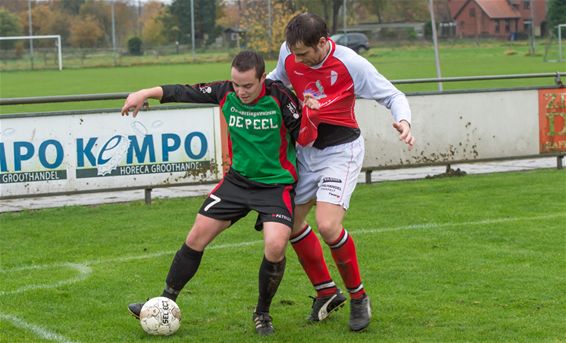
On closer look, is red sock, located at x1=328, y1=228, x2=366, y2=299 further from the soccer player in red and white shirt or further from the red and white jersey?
the red and white jersey

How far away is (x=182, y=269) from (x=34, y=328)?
3.26ft

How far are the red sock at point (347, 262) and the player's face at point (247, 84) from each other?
39.9 inches

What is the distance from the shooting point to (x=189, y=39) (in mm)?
45969

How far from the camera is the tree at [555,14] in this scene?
45.3m

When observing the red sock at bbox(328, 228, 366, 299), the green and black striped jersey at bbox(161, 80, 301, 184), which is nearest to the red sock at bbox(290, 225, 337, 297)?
the red sock at bbox(328, 228, 366, 299)

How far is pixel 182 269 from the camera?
5.90m

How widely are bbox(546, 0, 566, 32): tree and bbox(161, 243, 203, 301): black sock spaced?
4181cm

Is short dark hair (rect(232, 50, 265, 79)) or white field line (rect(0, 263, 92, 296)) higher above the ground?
short dark hair (rect(232, 50, 265, 79))

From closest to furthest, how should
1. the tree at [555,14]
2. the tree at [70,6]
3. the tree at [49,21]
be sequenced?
the tree at [555,14] → the tree at [49,21] → the tree at [70,6]

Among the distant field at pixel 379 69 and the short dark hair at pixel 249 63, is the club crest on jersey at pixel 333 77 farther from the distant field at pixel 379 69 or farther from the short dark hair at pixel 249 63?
the distant field at pixel 379 69

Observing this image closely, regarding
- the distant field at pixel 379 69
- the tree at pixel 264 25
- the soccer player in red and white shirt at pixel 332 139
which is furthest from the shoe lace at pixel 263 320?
the tree at pixel 264 25

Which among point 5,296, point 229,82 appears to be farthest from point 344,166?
point 5,296

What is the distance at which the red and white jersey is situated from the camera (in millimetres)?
5902

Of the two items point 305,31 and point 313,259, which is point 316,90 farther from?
point 313,259
